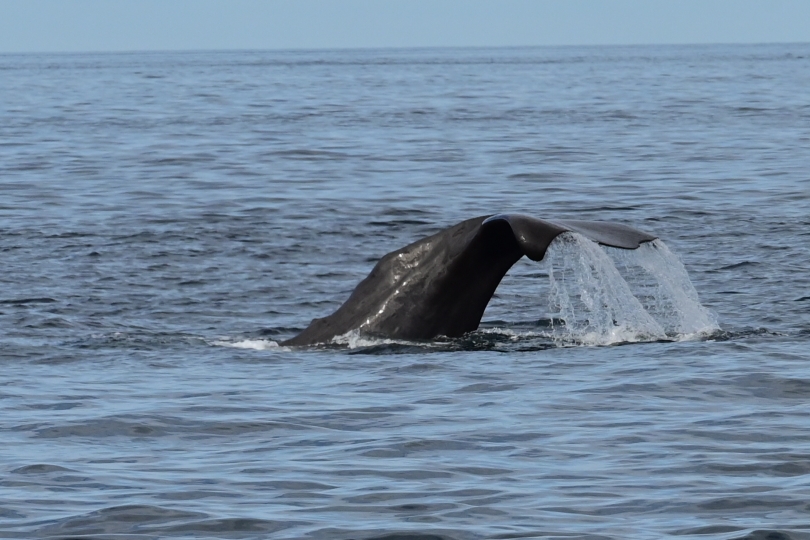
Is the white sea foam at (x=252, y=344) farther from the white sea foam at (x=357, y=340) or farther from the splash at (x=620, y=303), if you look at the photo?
the splash at (x=620, y=303)

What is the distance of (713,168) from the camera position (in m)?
26.3

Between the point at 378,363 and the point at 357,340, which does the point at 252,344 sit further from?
the point at 378,363

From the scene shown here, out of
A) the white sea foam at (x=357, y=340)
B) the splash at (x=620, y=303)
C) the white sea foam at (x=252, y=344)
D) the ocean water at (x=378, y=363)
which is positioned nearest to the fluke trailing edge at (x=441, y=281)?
the white sea foam at (x=357, y=340)

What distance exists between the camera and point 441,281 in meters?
10.6

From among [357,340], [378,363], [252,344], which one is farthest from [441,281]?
[252,344]

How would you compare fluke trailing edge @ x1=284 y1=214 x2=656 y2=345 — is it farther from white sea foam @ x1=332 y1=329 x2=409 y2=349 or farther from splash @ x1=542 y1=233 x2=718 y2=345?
splash @ x1=542 y1=233 x2=718 y2=345

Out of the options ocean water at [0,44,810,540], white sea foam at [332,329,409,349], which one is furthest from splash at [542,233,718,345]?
white sea foam at [332,329,409,349]

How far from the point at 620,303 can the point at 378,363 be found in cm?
198

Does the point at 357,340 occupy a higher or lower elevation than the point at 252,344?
higher

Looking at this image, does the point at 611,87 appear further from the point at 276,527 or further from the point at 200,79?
the point at 276,527

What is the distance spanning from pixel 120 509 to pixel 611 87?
57.6 metres

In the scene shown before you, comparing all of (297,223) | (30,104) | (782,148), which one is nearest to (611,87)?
(30,104)

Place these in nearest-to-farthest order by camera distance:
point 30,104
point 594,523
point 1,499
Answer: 1. point 594,523
2. point 1,499
3. point 30,104

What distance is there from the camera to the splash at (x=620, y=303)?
10266mm
